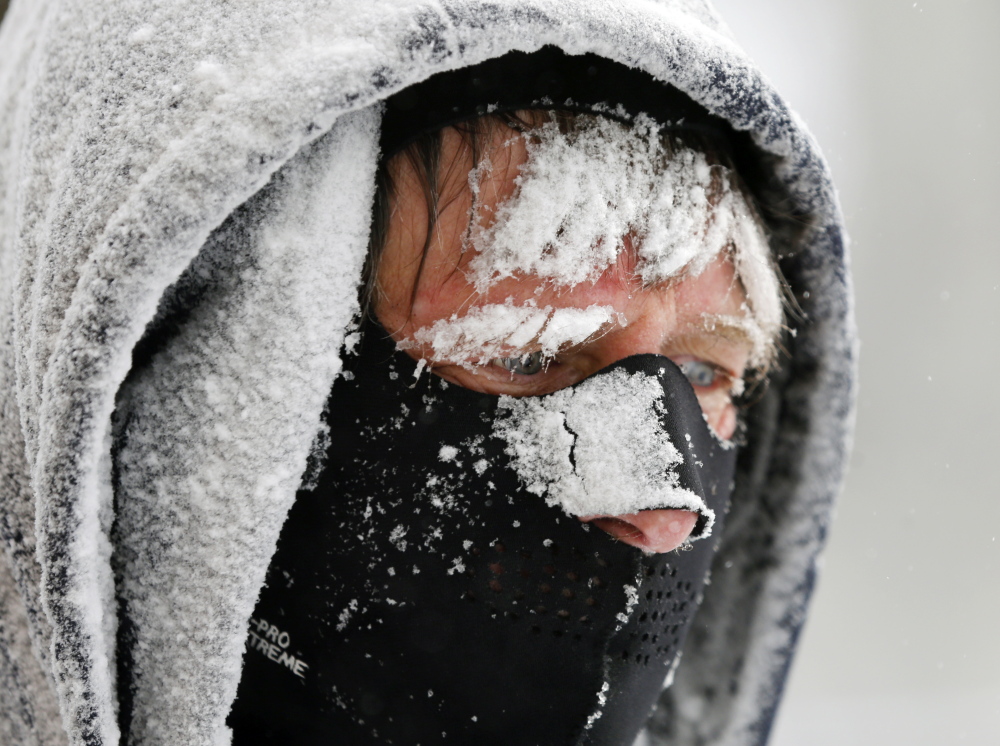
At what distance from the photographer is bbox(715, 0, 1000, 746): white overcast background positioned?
336 centimetres

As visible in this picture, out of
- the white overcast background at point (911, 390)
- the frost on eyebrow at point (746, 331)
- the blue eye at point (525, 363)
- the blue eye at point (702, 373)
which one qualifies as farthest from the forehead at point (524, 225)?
the white overcast background at point (911, 390)

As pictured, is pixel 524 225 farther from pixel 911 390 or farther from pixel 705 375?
pixel 911 390

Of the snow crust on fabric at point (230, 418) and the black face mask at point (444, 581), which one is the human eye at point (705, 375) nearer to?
the black face mask at point (444, 581)

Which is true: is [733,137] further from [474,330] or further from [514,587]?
[514,587]

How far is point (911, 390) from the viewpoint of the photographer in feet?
15.9

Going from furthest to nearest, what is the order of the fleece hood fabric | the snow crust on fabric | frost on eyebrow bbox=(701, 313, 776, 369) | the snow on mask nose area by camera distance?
frost on eyebrow bbox=(701, 313, 776, 369) < the snow on mask nose area < the snow crust on fabric < the fleece hood fabric

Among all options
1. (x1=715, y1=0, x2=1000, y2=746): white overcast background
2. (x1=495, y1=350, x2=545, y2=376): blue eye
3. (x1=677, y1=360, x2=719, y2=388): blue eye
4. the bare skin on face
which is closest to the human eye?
(x1=677, y1=360, x2=719, y2=388): blue eye

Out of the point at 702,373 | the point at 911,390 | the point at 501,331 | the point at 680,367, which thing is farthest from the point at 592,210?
the point at 911,390

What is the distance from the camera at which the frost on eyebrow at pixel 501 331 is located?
44.1 inches

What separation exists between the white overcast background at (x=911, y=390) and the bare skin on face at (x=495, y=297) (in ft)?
7.60

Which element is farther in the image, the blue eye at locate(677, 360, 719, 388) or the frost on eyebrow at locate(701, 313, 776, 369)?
the blue eye at locate(677, 360, 719, 388)

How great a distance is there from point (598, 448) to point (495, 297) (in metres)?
0.29

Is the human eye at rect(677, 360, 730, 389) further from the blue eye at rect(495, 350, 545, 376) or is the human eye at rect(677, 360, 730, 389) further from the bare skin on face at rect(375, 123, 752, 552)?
the blue eye at rect(495, 350, 545, 376)

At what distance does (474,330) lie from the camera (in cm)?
112
